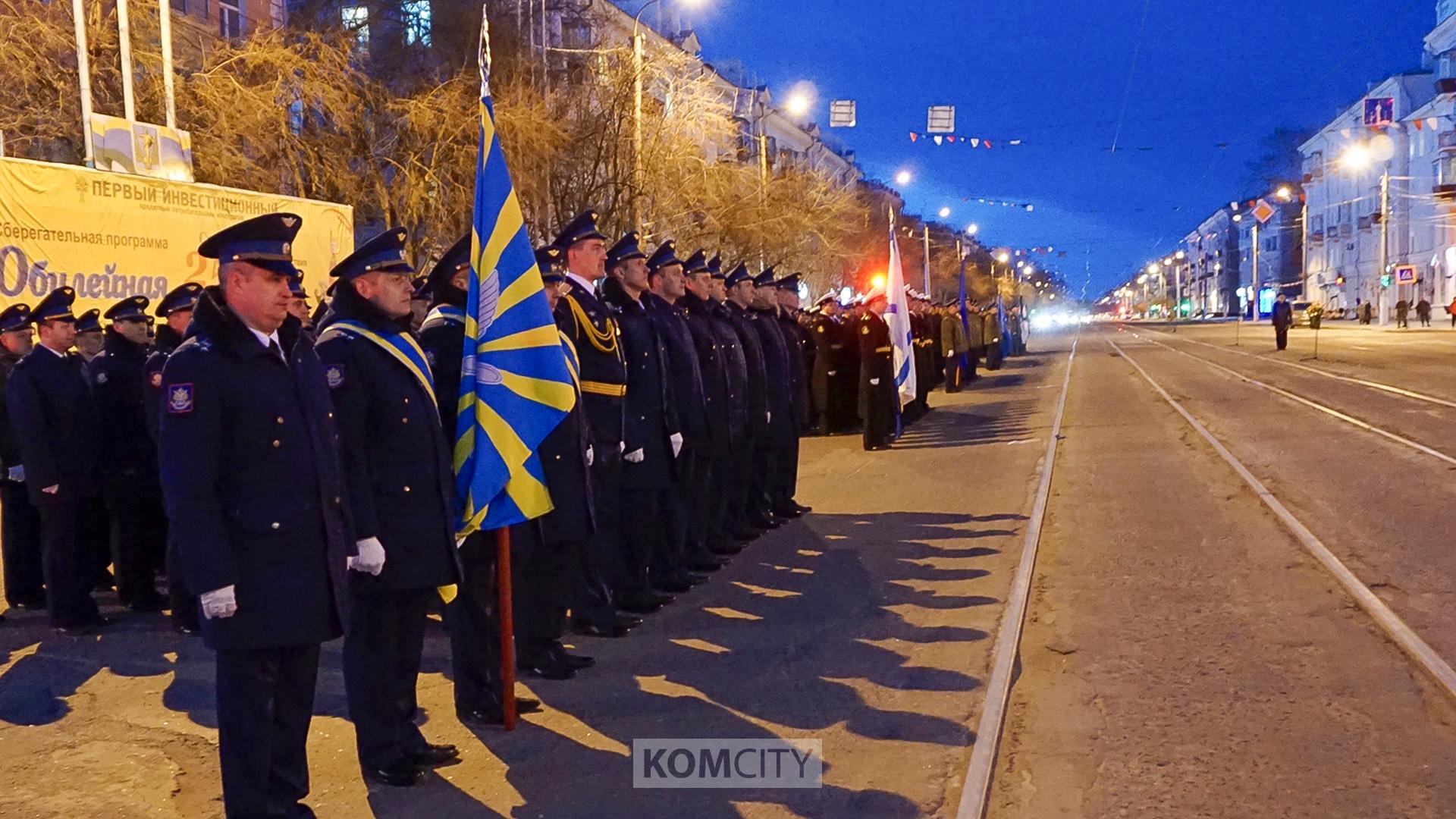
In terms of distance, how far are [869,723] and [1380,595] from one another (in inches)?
145

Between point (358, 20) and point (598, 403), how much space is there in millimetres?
19138

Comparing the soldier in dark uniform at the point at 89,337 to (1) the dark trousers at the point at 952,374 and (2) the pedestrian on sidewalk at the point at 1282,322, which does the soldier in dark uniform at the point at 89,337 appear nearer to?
(1) the dark trousers at the point at 952,374

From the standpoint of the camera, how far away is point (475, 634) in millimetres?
5961

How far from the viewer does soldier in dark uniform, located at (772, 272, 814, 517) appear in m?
11.6

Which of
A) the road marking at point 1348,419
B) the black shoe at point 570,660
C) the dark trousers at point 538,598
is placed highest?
the dark trousers at point 538,598

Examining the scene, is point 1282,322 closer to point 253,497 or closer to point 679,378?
point 679,378

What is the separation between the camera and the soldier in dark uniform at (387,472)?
5.06 metres

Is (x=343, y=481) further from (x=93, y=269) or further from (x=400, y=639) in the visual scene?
(x=93, y=269)

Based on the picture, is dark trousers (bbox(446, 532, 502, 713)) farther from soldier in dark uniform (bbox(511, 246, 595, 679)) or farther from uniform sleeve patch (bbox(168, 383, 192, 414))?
uniform sleeve patch (bbox(168, 383, 192, 414))

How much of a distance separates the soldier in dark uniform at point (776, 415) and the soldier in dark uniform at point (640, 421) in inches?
111

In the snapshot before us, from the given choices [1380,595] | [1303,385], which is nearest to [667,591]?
[1380,595]

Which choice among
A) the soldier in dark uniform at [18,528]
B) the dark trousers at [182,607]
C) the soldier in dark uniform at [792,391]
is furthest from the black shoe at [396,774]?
the soldier in dark uniform at [792,391]

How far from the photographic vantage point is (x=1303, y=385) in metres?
24.4

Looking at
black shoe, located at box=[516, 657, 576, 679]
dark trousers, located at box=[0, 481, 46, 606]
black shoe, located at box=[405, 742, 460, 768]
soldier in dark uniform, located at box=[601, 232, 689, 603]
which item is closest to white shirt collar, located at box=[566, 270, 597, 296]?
soldier in dark uniform, located at box=[601, 232, 689, 603]
